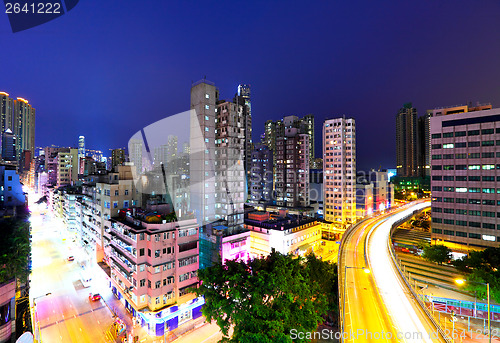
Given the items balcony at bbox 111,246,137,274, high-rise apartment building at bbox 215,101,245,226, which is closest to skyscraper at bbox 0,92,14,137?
high-rise apartment building at bbox 215,101,245,226

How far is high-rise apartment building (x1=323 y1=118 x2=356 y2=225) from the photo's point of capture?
67.4m

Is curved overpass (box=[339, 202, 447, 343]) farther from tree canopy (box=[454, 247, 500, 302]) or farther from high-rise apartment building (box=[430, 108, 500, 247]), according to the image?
high-rise apartment building (box=[430, 108, 500, 247])

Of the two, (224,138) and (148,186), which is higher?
(224,138)

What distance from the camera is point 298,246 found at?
45219 millimetres

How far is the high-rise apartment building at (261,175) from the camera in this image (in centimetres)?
8919

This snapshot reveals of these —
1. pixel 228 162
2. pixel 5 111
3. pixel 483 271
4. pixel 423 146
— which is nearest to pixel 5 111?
pixel 5 111

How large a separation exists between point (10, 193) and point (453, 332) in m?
55.5

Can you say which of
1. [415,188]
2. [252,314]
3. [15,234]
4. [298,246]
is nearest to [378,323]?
[252,314]

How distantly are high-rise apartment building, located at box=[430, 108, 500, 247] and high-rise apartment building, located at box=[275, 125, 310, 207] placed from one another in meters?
37.0

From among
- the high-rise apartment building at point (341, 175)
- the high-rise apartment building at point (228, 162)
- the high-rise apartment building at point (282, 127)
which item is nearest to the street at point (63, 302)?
the high-rise apartment building at point (228, 162)

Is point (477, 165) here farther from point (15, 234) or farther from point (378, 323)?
point (15, 234)

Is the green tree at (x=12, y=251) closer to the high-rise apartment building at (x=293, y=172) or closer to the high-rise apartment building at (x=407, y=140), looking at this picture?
the high-rise apartment building at (x=293, y=172)

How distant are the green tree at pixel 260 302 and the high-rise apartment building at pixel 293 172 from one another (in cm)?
5725

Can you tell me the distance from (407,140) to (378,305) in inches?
6094
